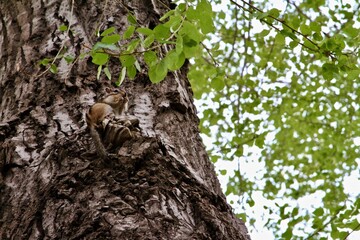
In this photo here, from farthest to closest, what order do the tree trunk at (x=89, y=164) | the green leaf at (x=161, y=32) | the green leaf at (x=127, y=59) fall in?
the green leaf at (x=127, y=59), the green leaf at (x=161, y=32), the tree trunk at (x=89, y=164)

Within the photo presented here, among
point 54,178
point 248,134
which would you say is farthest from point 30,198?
point 248,134

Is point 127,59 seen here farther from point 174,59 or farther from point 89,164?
point 89,164

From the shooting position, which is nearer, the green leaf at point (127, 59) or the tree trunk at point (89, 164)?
the tree trunk at point (89, 164)

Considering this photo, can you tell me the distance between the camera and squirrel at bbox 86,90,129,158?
171 cm

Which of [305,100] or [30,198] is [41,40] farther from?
[305,100]

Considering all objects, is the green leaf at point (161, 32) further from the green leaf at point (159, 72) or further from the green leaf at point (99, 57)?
the green leaf at point (99, 57)

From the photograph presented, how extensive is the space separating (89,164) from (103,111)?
9.9 inches

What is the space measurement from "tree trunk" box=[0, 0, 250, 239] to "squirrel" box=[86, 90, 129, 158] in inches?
1.8

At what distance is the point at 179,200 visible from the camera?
1.60m

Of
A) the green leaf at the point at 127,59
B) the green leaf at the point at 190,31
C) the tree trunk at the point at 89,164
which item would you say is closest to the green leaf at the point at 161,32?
the green leaf at the point at 190,31

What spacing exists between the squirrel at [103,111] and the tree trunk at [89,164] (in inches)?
1.8

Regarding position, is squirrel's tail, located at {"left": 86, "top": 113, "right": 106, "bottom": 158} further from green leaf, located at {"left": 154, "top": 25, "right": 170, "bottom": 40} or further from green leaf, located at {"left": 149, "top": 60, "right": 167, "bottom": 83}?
green leaf, located at {"left": 154, "top": 25, "right": 170, "bottom": 40}

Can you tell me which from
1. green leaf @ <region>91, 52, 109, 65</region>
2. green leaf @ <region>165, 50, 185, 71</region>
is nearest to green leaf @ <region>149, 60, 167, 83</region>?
green leaf @ <region>165, 50, 185, 71</region>

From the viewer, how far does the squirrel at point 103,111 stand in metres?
1.71
